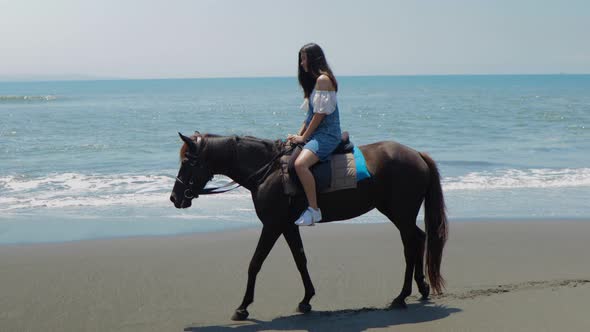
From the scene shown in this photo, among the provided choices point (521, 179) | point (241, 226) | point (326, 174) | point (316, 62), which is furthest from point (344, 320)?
point (521, 179)

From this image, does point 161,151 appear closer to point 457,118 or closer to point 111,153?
point 111,153

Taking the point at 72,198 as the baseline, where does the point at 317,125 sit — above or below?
above

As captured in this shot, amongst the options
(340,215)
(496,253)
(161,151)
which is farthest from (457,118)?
(340,215)

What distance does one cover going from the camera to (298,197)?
524 centimetres

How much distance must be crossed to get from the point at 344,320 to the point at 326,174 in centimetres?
123

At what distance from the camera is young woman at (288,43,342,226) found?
16.7 ft

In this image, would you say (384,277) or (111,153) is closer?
(384,277)

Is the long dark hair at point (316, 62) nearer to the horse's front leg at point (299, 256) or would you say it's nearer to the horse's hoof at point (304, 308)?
the horse's front leg at point (299, 256)

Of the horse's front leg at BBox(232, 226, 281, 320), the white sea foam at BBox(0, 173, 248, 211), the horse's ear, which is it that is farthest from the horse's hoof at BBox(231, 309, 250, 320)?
the white sea foam at BBox(0, 173, 248, 211)

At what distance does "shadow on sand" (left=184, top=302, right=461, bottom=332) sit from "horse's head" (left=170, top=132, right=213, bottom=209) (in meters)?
1.11

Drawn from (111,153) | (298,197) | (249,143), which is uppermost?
(249,143)

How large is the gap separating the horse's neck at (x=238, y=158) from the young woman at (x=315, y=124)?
0.33 meters

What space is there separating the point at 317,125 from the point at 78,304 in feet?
9.19

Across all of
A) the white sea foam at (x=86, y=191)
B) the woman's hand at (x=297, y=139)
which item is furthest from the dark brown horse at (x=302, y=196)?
the white sea foam at (x=86, y=191)
